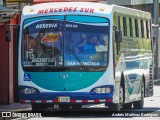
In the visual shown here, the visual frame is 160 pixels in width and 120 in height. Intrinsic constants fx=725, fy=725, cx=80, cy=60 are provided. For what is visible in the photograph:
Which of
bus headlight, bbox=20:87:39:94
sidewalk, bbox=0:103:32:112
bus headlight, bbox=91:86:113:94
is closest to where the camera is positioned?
bus headlight, bbox=91:86:113:94

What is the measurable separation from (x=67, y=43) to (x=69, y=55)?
0.33m

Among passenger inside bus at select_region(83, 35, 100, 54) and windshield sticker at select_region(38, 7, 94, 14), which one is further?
windshield sticker at select_region(38, 7, 94, 14)

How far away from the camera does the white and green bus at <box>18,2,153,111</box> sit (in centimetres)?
1931

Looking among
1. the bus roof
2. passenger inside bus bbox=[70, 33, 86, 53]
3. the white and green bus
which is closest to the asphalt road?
the white and green bus

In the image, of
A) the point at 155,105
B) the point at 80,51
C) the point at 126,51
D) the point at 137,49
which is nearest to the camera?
the point at 80,51

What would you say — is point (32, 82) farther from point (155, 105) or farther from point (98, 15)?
point (155, 105)

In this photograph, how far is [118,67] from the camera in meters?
20.3

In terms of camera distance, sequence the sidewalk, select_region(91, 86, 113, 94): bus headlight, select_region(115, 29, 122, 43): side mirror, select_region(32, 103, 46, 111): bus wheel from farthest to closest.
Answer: the sidewalk < select_region(32, 103, 46, 111): bus wheel < select_region(115, 29, 122, 43): side mirror < select_region(91, 86, 113, 94): bus headlight

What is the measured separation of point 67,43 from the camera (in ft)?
63.6

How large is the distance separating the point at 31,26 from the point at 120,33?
2.47 meters

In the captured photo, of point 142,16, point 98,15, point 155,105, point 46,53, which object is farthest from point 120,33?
point 155,105

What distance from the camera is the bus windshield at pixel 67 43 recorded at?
762 inches

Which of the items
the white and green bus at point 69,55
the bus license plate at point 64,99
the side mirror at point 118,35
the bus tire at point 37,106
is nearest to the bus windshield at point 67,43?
the white and green bus at point 69,55

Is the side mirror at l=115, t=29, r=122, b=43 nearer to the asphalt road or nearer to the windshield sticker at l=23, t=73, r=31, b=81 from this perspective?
the asphalt road
